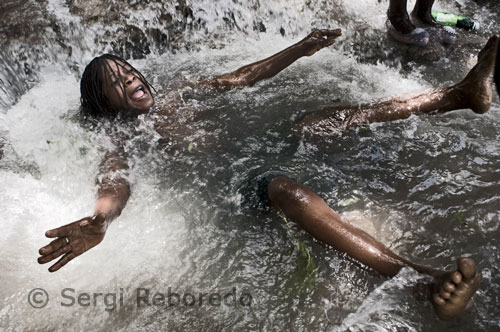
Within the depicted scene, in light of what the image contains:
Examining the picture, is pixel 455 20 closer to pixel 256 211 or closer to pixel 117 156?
pixel 256 211

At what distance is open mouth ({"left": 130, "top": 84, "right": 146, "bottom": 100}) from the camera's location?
2.94m

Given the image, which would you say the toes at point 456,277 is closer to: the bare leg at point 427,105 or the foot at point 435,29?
the bare leg at point 427,105

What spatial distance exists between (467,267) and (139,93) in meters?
2.25

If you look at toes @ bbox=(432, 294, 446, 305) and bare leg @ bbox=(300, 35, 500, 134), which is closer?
toes @ bbox=(432, 294, 446, 305)

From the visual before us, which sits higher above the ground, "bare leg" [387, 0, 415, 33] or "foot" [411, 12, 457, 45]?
"bare leg" [387, 0, 415, 33]

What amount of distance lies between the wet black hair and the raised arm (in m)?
0.33

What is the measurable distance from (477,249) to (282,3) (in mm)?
3284

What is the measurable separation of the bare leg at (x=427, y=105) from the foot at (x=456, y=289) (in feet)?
4.40

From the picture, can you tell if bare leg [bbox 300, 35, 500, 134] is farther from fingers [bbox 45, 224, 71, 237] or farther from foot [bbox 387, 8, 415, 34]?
fingers [bbox 45, 224, 71, 237]

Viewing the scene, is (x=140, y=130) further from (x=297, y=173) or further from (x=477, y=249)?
(x=477, y=249)

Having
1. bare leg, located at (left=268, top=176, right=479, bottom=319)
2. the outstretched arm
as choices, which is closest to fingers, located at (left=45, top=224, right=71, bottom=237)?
bare leg, located at (left=268, top=176, right=479, bottom=319)

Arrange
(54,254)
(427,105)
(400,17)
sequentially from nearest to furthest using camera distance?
1. (54,254)
2. (427,105)
3. (400,17)

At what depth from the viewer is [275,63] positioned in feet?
10.9

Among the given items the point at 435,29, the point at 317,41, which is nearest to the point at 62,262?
the point at 317,41
